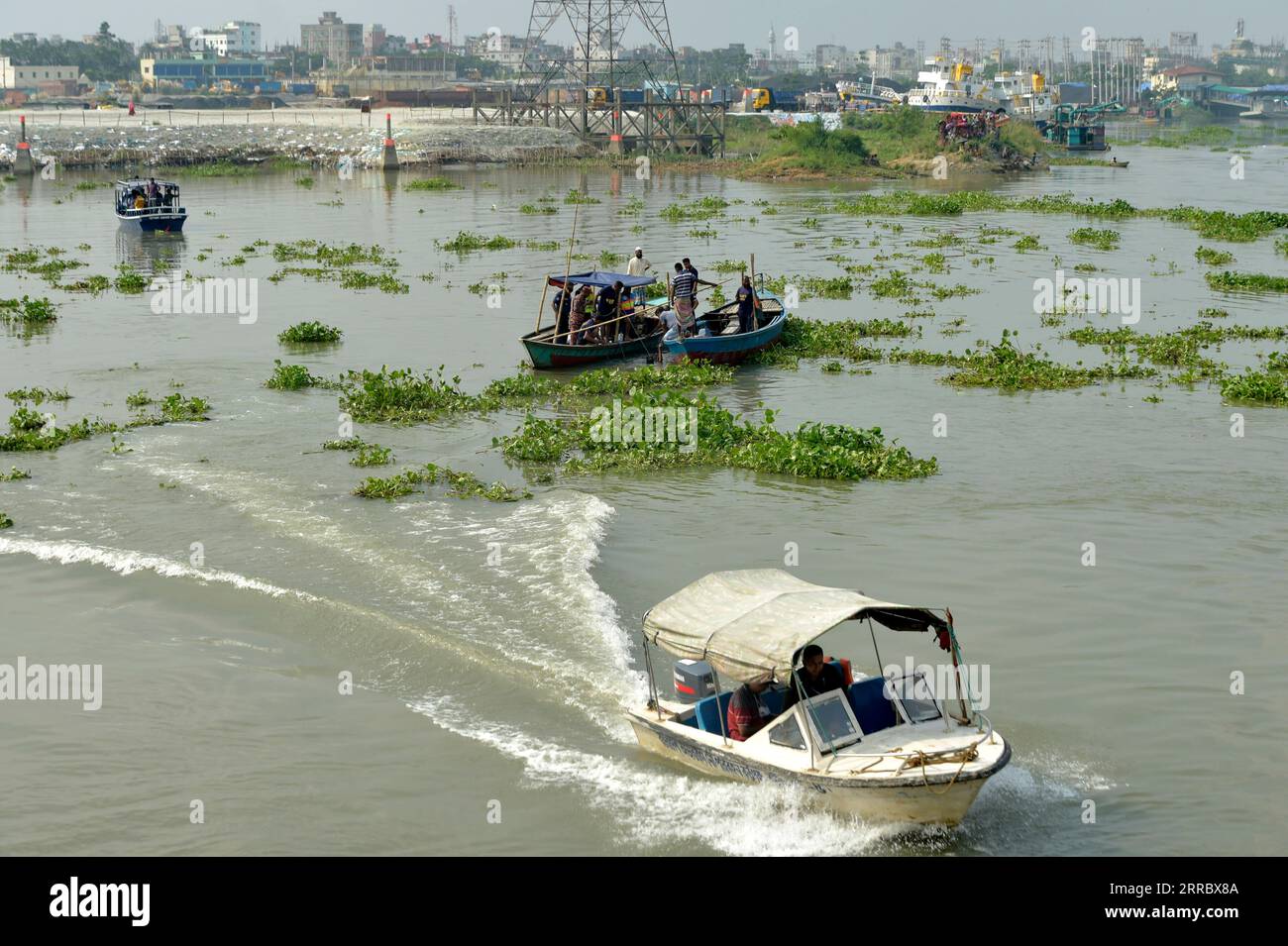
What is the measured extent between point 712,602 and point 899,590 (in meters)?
4.02

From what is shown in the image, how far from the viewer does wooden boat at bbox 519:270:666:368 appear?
2619 cm

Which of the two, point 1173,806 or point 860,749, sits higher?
point 860,749

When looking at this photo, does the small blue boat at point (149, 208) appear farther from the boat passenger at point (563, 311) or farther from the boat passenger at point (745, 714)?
the boat passenger at point (745, 714)

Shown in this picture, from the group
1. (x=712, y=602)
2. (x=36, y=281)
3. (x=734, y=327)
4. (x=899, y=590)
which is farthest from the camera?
(x=36, y=281)

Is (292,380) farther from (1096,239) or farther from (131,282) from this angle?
(1096,239)

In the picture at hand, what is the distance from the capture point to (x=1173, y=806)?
11.0m

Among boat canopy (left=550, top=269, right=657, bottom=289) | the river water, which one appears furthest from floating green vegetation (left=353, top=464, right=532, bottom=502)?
boat canopy (left=550, top=269, right=657, bottom=289)

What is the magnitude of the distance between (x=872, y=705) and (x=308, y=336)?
820 inches

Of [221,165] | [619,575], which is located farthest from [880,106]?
[619,575]

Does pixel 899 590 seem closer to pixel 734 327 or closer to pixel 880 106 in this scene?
pixel 734 327

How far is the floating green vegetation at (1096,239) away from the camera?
43.6 meters

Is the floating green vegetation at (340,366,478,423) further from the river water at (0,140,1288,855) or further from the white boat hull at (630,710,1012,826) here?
the white boat hull at (630,710,1012,826)

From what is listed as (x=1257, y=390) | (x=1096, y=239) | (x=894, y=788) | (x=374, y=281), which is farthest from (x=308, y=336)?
(x=1096, y=239)
